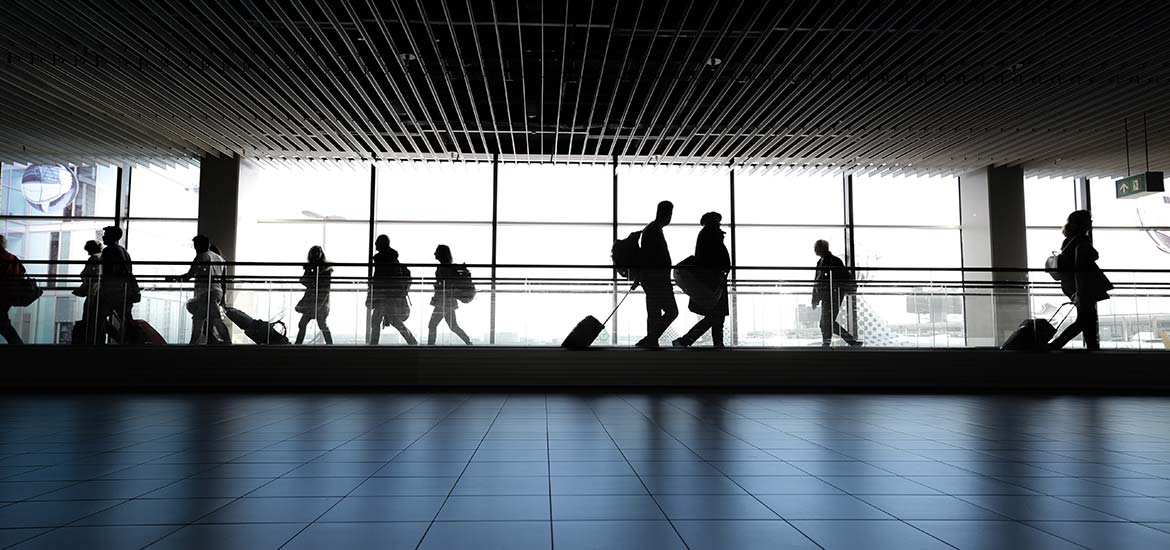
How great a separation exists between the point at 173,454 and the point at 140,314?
5.40m

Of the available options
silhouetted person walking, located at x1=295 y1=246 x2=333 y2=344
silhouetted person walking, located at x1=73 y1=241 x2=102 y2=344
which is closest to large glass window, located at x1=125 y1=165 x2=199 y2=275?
silhouetted person walking, located at x1=73 y1=241 x2=102 y2=344

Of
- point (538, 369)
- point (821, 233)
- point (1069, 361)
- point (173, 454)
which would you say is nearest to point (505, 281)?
point (538, 369)

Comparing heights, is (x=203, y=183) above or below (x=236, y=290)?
above

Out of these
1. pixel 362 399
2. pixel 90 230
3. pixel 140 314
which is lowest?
pixel 362 399

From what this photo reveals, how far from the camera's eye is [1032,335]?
856 cm

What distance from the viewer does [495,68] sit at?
9422mm

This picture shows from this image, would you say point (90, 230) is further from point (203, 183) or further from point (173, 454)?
point (173, 454)

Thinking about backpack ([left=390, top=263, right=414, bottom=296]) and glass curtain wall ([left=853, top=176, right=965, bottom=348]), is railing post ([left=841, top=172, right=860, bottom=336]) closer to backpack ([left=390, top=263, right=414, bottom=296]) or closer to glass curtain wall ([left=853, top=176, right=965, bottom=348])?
Result: glass curtain wall ([left=853, top=176, right=965, bottom=348])

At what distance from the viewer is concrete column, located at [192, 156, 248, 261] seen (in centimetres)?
1323

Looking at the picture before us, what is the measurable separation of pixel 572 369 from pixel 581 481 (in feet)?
17.2

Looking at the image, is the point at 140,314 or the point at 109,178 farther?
the point at 109,178

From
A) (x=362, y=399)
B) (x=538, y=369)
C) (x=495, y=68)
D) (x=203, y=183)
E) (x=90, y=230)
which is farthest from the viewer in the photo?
(x=90, y=230)

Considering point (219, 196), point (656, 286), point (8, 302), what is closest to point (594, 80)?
point (656, 286)

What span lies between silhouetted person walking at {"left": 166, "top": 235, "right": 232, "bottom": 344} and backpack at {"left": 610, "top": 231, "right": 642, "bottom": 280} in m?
4.28
